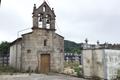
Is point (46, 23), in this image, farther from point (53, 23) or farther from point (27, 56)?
point (27, 56)

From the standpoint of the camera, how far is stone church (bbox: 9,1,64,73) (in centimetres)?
2595

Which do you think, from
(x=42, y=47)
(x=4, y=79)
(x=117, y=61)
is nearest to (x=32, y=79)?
(x=4, y=79)

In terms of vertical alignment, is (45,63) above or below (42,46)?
below

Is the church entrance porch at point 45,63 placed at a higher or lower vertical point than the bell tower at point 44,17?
lower

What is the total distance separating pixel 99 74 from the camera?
18344mm

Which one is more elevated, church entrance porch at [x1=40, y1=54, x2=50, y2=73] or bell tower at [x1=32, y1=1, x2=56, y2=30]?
bell tower at [x1=32, y1=1, x2=56, y2=30]

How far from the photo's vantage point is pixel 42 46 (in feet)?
87.2

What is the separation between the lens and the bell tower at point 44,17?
85.9 ft

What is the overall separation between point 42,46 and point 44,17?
10.00ft

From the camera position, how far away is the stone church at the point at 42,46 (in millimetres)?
25950

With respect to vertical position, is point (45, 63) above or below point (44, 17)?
below

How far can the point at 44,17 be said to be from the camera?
2645 centimetres

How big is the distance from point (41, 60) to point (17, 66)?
3035mm

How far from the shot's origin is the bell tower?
85.9 feet
